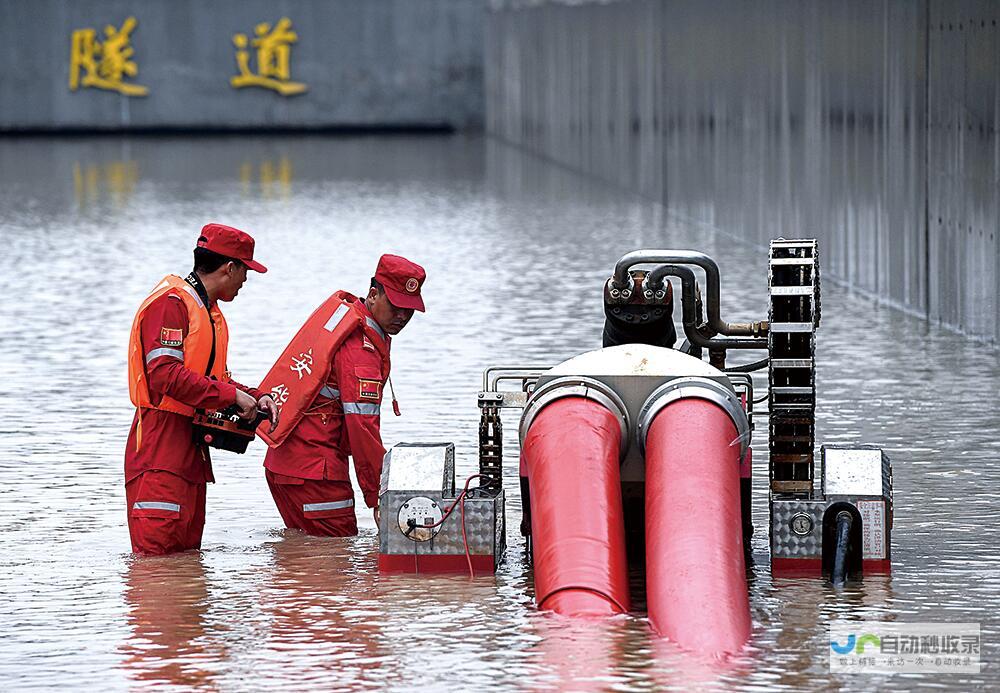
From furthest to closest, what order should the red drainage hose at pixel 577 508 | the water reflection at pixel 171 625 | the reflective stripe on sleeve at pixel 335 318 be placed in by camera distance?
1. the reflective stripe on sleeve at pixel 335 318
2. the red drainage hose at pixel 577 508
3. the water reflection at pixel 171 625

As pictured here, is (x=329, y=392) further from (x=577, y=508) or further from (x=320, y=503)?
(x=577, y=508)

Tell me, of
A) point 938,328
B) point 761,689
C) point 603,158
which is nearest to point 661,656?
point 761,689

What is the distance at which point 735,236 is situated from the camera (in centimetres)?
2045

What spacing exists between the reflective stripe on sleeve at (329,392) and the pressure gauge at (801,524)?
6.05ft

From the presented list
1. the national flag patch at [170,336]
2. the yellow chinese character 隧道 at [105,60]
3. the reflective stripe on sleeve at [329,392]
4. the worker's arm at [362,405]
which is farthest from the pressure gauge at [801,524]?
the yellow chinese character 隧道 at [105,60]

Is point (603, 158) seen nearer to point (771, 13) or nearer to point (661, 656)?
point (771, 13)

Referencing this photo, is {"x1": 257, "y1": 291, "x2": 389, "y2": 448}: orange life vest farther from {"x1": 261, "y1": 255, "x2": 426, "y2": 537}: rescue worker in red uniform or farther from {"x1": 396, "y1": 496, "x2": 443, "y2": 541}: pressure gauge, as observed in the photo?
{"x1": 396, "y1": 496, "x2": 443, "y2": 541}: pressure gauge

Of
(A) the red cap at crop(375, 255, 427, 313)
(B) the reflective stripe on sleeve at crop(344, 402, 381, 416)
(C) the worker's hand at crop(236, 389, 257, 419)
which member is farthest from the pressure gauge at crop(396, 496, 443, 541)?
(A) the red cap at crop(375, 255, 427, 313)

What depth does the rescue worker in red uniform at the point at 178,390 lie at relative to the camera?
22.5ft

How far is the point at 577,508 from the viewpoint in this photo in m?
6.21

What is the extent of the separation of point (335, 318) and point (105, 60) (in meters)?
40.1

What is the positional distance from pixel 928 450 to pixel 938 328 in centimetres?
463

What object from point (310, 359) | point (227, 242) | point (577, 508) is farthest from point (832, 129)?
point (577, 508)

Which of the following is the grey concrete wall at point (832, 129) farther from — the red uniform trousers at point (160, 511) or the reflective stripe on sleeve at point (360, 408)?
the red uniform trousers at point (160, 511)
